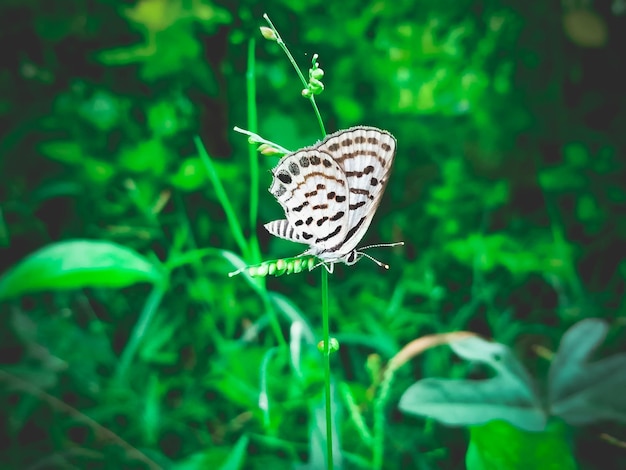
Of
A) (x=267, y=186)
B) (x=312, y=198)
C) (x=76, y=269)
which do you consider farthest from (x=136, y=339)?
(x=312, y=198)

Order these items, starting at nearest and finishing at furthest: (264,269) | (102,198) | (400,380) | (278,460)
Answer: (264,269), (278,460), (400,380), (102,198)

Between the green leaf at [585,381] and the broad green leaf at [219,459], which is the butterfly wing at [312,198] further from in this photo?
the green leaf at [585,381]

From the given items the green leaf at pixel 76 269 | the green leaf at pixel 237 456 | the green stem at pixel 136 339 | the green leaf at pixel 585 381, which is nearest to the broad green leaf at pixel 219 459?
the green leaf at pixel 237 456

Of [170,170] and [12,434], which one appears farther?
[170,170]

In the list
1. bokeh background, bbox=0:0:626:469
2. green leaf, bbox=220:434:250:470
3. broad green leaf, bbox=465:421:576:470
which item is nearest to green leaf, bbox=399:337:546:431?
broad green leaf, bbox=465:421:576:470

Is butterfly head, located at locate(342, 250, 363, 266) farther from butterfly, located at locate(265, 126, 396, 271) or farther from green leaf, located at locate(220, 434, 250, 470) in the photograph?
green leaf, located at locate(220, 434, 250, 470)

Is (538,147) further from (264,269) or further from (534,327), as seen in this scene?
(264,269)

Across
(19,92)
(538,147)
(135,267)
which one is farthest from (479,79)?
(19,92)
